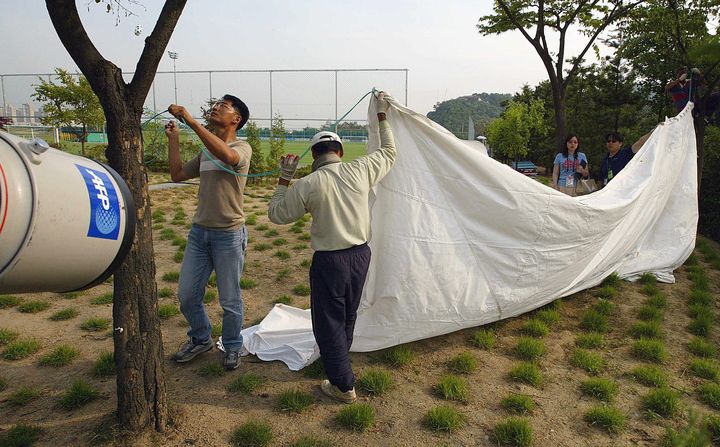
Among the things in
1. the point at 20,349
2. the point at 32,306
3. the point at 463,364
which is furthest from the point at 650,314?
the point at 32,306

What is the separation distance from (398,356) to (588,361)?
1418 mm

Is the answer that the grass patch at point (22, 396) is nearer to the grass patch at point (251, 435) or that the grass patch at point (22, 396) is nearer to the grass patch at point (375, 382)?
the grass patch at point (251, 435)

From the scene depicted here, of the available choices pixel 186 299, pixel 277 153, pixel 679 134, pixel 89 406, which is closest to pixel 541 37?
pixel 679 134

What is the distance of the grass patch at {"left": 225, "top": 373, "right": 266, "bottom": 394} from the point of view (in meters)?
3.21

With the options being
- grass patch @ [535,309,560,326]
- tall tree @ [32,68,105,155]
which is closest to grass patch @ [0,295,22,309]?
grass patch @ [535,309,560,326]

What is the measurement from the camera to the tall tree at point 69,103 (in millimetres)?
14039

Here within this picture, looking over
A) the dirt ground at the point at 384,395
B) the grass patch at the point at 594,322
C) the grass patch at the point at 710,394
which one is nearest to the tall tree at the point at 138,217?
the dirt ground at the point at 384,395

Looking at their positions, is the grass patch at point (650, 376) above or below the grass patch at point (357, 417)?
above

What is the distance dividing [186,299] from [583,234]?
3.43m

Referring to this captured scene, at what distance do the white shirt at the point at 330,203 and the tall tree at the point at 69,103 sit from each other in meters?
13.9

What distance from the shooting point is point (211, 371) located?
3.39 metres

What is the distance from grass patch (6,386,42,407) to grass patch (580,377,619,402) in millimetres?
3619

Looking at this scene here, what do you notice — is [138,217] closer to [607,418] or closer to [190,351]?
[190,351]

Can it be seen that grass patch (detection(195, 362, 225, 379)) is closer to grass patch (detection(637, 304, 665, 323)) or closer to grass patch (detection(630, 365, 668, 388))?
grass patch (detection(630, 365, 668, 388))
